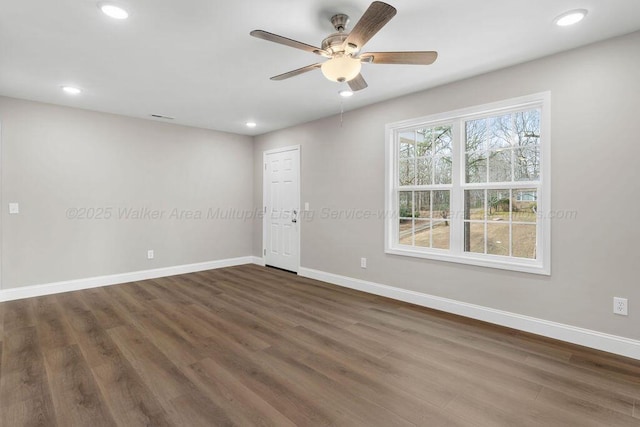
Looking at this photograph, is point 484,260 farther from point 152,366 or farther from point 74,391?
point 74,391

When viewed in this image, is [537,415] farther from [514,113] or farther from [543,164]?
[514,113]

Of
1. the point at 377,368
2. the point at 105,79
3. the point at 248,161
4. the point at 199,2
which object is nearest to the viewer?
the point at 199,2

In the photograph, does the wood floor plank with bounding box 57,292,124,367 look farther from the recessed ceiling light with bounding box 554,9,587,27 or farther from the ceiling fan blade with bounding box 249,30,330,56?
the recessed ceiling light with bounding box 554,9,587,27

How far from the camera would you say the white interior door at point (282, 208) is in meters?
5.51

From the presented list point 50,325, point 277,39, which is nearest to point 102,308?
point 50,325

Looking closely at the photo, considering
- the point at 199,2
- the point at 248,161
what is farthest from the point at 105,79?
the point at 248,161

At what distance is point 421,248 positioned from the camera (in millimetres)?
3900

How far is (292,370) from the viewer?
2361 mm

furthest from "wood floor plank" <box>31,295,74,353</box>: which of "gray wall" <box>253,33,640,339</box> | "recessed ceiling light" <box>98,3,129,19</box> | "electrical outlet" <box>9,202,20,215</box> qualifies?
"gray wall" <box>253,33,640,339</box>

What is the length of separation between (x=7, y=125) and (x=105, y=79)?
1.73 metres

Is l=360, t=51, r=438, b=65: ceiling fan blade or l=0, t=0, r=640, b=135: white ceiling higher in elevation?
l=0, t=0, r=640, b=135: white ceiling

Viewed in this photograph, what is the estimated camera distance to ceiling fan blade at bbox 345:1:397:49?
167 centimetres

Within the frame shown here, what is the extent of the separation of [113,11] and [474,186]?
3.51 meters

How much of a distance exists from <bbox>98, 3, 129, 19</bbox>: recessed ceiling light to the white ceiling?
0.05m
